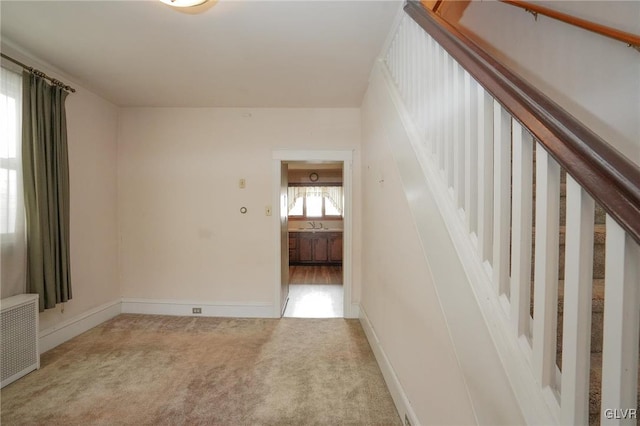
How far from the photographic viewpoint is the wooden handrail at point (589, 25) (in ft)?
3.73

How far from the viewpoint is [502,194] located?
0.77 meters

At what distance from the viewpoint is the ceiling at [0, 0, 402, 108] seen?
1.62 m

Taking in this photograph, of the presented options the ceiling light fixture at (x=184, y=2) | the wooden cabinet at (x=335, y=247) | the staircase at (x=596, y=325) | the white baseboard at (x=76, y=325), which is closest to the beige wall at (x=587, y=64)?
the staircase at (x=596, y=325)

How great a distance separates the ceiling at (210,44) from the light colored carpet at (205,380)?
2506mm

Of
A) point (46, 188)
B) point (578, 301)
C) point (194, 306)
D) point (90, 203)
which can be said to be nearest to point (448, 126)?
point (578, 301)

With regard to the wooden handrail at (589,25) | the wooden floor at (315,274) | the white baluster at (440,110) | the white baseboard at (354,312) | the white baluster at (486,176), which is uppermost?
the wooden handrail at (589,25)

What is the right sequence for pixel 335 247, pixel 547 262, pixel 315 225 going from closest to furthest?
pixel 547 262 → pixel 335 247 → pixel 315 225

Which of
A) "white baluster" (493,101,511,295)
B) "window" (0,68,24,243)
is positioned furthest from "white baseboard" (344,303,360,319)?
"window" (0,68,24,243)

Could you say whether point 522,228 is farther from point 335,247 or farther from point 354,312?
point 335,247

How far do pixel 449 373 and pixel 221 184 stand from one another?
291cm

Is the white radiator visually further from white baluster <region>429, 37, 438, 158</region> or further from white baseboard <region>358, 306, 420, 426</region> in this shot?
white baluster <region>429, 37, 438, 158</region>

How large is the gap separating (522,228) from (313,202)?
5.98 meters

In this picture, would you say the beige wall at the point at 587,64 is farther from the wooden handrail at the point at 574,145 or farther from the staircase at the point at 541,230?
the wooden handrail at the point at 574,145

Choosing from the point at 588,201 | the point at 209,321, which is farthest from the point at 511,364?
the point at 209,321
